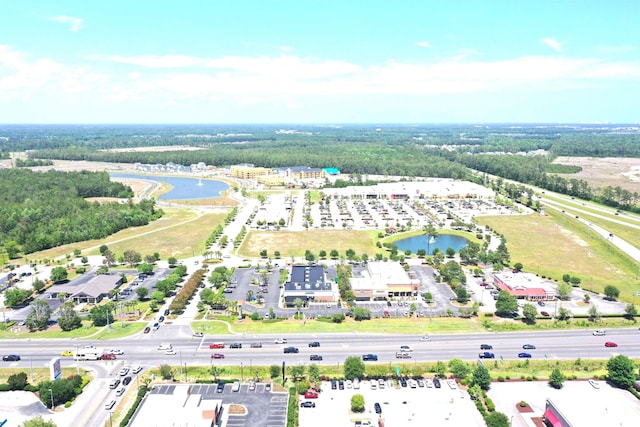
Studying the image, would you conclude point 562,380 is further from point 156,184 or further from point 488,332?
point 156,184

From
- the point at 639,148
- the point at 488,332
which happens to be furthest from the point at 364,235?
the point at 639,148

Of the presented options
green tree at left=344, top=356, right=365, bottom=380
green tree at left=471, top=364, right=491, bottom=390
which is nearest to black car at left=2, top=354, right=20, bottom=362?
green tree at left=344, top=356, right=365, bottom=380

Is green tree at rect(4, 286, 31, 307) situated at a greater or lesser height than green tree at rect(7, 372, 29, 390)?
greater

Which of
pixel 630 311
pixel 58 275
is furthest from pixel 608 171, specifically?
pixel 58 275

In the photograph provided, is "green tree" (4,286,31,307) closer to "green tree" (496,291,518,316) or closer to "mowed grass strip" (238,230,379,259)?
"mowed grass strip" (238,230,379,259)

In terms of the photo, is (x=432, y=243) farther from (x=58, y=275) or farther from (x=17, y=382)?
(x=17, y=382)

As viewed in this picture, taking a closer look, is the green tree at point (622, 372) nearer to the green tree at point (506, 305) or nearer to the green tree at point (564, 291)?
the green tree at point (506, 305)
